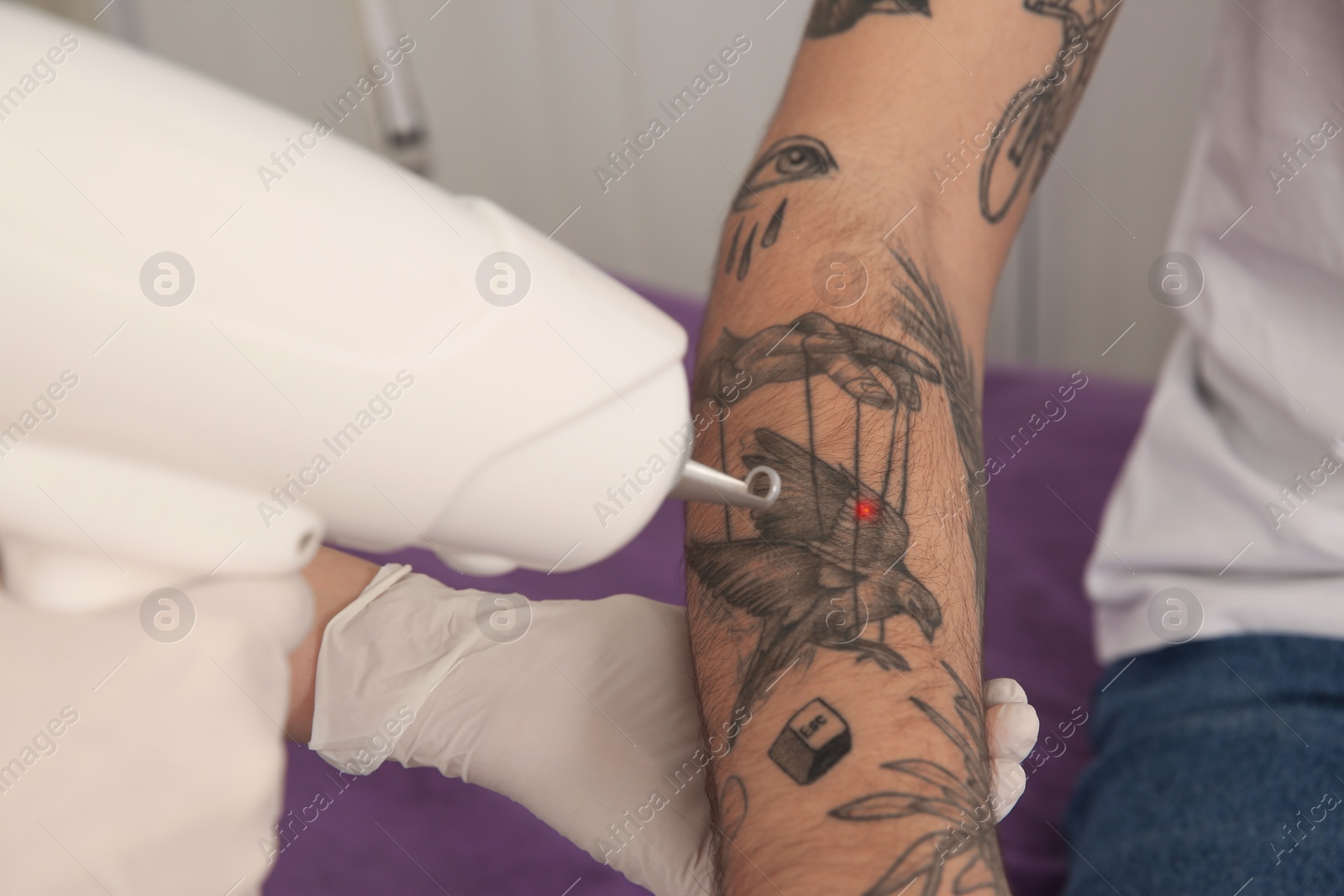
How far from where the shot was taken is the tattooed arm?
0.55 metres


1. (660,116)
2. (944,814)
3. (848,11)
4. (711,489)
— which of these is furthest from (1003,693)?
(660,116)

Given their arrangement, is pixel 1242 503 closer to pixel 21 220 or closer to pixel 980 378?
pixel 980 378

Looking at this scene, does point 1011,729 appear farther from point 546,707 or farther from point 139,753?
point 139,753

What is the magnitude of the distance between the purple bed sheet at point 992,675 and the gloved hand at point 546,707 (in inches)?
4.1

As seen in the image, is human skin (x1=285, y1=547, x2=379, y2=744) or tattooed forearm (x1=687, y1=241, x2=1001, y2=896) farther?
human skin (x1=285, y1=547, x2=379, y2=744)

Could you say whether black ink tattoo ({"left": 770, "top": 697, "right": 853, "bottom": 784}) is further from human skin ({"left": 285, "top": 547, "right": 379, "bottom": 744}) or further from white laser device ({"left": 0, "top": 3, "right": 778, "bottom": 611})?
human skin ({"left": 285, "top": 547, "right": 379, "bottom": 744})

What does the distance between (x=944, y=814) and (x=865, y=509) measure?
0.64ft

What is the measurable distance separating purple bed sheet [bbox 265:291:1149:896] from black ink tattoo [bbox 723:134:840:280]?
0.25 meters

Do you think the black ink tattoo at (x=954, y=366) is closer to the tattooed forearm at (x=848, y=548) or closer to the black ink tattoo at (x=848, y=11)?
the tattooed forearm at (x=848, y=548)

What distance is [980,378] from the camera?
0.83m

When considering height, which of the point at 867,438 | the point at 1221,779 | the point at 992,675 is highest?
the point at 867,438

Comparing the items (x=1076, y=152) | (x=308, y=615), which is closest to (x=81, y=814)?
(x=308, y=615)

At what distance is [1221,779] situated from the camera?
2.61 feet

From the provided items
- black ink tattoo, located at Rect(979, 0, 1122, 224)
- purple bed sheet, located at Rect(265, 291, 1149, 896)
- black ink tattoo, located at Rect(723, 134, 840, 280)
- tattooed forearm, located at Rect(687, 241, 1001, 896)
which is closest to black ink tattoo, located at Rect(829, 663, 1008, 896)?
tattooed forearm, located at Rect(687, 241, 1001, 896)
